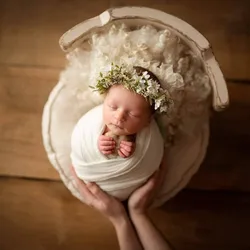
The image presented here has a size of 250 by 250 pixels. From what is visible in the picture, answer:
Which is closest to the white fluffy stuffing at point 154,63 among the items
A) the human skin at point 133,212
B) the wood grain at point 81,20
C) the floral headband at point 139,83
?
the floral headband at point 139,83

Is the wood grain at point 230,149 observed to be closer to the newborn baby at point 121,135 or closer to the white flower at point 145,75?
the newborn baby at point 121,135

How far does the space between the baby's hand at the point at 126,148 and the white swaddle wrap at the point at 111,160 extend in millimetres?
12

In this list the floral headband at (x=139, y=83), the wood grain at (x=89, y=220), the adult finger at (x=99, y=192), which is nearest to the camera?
the floral headband at (x=139, y=83)

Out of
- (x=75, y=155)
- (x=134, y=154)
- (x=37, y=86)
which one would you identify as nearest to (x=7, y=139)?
(x=37, y=86)

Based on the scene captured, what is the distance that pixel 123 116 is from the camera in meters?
0.91

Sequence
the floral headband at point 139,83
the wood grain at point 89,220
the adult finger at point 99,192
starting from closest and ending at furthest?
the floral headband at point 139,83 < the adult finger at point 99,192 < the wood grain at point 89,220

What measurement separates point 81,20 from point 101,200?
0.48 metres

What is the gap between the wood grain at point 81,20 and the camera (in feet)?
4.14

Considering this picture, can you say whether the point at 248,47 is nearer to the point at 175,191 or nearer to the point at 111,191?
the point at 175,191

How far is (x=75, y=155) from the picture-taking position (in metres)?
1.00

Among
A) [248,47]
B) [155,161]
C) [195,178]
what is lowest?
[195,178]

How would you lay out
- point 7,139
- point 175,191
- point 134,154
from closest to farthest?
point 134,154 < point 175,191 < point 7,139

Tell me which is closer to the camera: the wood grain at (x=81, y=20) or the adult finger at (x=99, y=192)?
the adult finger at (x=99, y=192)

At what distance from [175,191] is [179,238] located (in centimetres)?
15
